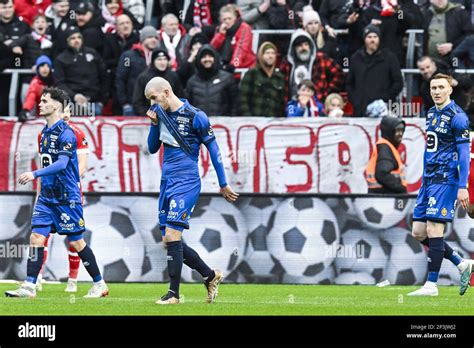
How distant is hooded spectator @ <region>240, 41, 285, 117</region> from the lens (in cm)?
2138

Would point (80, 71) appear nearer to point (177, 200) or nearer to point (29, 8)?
point (29, 8)

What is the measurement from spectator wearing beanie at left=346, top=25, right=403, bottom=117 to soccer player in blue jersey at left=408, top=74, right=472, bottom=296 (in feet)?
20.1

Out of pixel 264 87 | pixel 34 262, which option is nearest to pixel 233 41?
pixel 264 87

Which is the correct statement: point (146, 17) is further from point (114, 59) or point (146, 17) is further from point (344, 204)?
point (344, 204)

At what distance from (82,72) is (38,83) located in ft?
2.46

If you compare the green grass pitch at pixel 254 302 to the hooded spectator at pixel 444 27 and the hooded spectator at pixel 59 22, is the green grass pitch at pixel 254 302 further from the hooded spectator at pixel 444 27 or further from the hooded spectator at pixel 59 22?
the hooded spectator at pixel 59 22

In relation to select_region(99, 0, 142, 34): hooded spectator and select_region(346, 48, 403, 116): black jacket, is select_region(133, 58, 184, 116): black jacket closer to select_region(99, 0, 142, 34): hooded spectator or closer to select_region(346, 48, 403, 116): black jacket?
select_region(99, 0, 142, 34): hooded spectator

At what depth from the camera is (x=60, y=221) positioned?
15.4m

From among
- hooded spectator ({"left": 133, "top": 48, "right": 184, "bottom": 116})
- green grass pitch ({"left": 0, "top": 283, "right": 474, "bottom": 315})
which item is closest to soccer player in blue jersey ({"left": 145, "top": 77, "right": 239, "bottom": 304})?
green grass pitch ({"left": 0, "top": 283, "right": 474, "bottom": 315})

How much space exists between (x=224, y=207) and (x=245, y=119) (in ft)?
9.98

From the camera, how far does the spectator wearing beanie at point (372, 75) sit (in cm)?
2172

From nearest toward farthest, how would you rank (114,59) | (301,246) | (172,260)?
(172,260)
(301,246)
(114,59)

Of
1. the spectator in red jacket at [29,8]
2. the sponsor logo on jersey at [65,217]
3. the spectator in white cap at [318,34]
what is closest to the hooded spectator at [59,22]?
the spectator in red jacket at [29,8]
